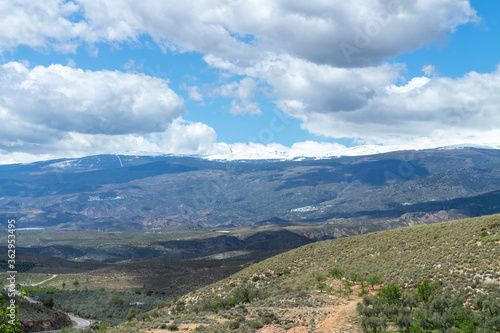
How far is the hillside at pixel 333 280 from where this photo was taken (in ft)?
99.6

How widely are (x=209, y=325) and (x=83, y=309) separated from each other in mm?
47339

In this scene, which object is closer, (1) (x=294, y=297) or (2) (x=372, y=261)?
(1) (x=294, y=297)

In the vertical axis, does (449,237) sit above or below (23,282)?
above

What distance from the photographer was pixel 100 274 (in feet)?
373

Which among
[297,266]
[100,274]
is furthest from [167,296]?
[297,266]

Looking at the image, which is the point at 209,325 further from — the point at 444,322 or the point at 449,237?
the point at 449,237

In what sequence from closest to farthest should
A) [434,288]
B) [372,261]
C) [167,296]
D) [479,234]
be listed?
[434,288] → [479,234] → [372,261] → [167,296]

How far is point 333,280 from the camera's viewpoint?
138 ft

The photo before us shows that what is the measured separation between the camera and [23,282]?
101m

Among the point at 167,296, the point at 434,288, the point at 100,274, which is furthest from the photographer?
the point at 100,274

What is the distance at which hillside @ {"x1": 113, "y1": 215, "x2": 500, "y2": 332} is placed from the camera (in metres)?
30.3

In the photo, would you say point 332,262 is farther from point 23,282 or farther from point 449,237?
point 23,282

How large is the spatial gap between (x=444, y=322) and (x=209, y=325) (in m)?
15.6

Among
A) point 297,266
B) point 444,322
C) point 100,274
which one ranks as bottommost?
point 100,274
